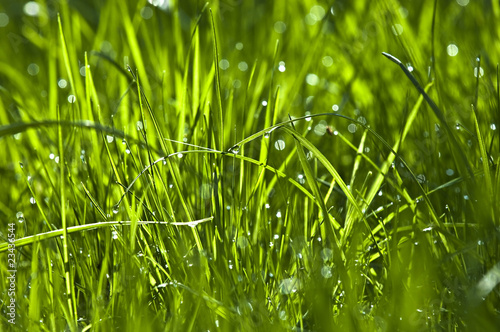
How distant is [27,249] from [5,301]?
13cm

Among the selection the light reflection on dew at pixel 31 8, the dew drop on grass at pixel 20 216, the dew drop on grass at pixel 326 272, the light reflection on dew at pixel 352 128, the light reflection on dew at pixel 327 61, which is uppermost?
the light reflection on dew at pixel 31 8

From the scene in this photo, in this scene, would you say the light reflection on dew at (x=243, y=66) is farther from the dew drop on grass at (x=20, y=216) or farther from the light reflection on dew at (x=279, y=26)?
the dew drop on grass at (x=20, y=216)

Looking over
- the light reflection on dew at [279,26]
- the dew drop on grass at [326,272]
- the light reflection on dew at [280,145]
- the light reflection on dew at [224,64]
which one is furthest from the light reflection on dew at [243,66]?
the dew drop on grass at [326,272]

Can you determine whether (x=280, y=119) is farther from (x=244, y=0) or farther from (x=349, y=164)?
(x=244, y=0)

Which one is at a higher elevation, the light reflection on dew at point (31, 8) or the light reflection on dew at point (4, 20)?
the light reflection on dew at point (31, 8)

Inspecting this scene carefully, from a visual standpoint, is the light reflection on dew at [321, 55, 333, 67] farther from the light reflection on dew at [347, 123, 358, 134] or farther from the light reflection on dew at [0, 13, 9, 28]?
the light reflection on dew at [0, 13, 9, 28]

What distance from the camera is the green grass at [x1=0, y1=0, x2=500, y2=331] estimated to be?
0.62 meters

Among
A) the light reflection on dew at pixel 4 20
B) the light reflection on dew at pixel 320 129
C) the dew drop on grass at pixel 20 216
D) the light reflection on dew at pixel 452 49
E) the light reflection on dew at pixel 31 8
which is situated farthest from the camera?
the light reflection on dew at pixel 4 20

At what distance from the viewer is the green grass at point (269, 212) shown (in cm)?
62

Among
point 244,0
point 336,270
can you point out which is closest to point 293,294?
point 336,270

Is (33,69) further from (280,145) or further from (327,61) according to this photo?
(280,145)

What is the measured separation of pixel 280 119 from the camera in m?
1.09

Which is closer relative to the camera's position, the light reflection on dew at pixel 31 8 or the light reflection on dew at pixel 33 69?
the light reflection on dew at pixel 33 69

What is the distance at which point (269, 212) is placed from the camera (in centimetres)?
85
